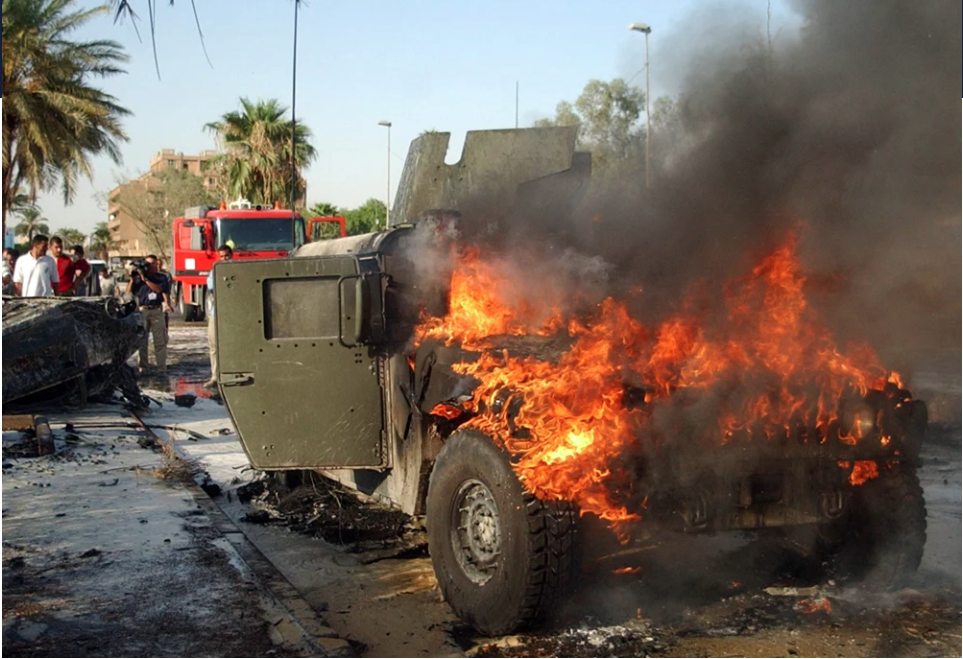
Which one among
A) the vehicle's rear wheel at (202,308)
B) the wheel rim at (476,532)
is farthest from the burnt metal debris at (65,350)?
the vehicle's rear wheel at (202,308)

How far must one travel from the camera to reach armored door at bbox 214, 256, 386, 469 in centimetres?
596

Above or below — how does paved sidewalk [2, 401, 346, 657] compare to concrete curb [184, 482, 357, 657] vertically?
above

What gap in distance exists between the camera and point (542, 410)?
4.60m

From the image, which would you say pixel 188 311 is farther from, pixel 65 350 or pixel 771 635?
pixel 771 635

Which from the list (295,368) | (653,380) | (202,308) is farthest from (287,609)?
(202,308)

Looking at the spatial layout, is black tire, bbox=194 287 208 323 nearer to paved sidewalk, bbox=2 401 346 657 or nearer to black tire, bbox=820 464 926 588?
paved sidewalk, bbox=2 401 346 657

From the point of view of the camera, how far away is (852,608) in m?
5.10

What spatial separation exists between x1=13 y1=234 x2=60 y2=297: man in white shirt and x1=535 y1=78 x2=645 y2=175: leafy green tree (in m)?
8.17

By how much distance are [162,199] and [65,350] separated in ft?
174

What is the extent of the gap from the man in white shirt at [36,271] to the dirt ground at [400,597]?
6.70 metres

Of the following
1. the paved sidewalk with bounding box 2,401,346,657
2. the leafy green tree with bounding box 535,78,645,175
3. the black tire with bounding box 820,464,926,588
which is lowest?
the paved sidewalk with bounding box 2,401,346,657

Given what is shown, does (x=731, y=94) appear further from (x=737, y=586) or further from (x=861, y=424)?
(x=737, y=586)

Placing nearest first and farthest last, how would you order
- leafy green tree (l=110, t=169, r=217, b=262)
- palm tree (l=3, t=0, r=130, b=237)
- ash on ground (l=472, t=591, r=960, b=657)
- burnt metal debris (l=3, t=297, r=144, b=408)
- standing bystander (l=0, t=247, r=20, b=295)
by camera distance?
ash on ground (l=472, t=591, r=960, b=657), burnt metal debris (l=3, t=297, r=144, b=408), standing bystander (l=0, t=247, r=20, b=295), palm tree (l=3, t=0, r=130, b=237), leafy green tree (l=110, t=169, r=217, b=262)

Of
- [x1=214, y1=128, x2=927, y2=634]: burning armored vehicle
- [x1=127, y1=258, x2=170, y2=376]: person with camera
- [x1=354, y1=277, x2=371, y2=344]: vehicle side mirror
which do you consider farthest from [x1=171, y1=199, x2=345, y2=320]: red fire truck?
[x1=354, y1=277, x2=371, y2=344]: vehicle side mirror
